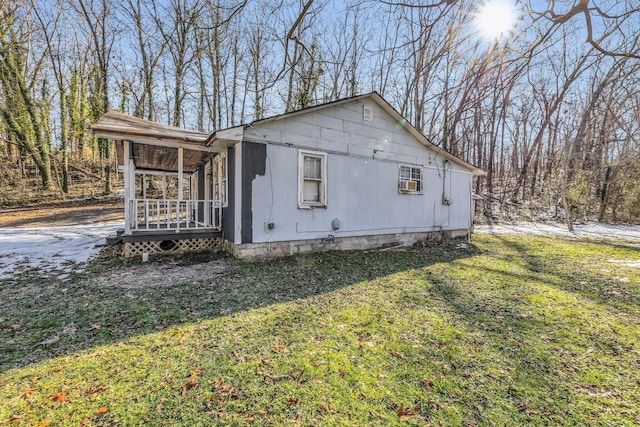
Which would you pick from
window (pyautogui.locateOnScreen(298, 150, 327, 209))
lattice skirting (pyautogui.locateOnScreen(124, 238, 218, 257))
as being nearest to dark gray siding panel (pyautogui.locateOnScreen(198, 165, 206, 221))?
lattice skirting (pyautogui.locateOnScreen(124, 238, 218, 257))

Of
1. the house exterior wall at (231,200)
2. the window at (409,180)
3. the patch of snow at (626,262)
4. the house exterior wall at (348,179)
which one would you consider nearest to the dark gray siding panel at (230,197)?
the house exterior wall at (231,200)

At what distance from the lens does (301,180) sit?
7.54 m

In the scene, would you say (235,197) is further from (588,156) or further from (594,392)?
(588,156)

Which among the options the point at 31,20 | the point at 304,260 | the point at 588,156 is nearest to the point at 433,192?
the point at 304,260

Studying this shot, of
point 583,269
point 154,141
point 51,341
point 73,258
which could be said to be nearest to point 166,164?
point 154,141

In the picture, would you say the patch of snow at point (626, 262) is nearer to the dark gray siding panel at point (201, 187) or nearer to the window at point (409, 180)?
the window at point (409, 180)

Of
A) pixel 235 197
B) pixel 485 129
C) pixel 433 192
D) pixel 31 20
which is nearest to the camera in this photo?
pixel 235 197

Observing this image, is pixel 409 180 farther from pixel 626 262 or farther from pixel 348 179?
pixel 626 262

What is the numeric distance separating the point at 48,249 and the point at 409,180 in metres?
11.0

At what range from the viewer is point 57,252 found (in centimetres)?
771

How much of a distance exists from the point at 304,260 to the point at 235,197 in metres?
2.30

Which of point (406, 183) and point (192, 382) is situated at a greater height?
point (406, 183)

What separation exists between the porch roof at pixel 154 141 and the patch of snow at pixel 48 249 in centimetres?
298

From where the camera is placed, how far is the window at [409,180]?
31.3 feet
